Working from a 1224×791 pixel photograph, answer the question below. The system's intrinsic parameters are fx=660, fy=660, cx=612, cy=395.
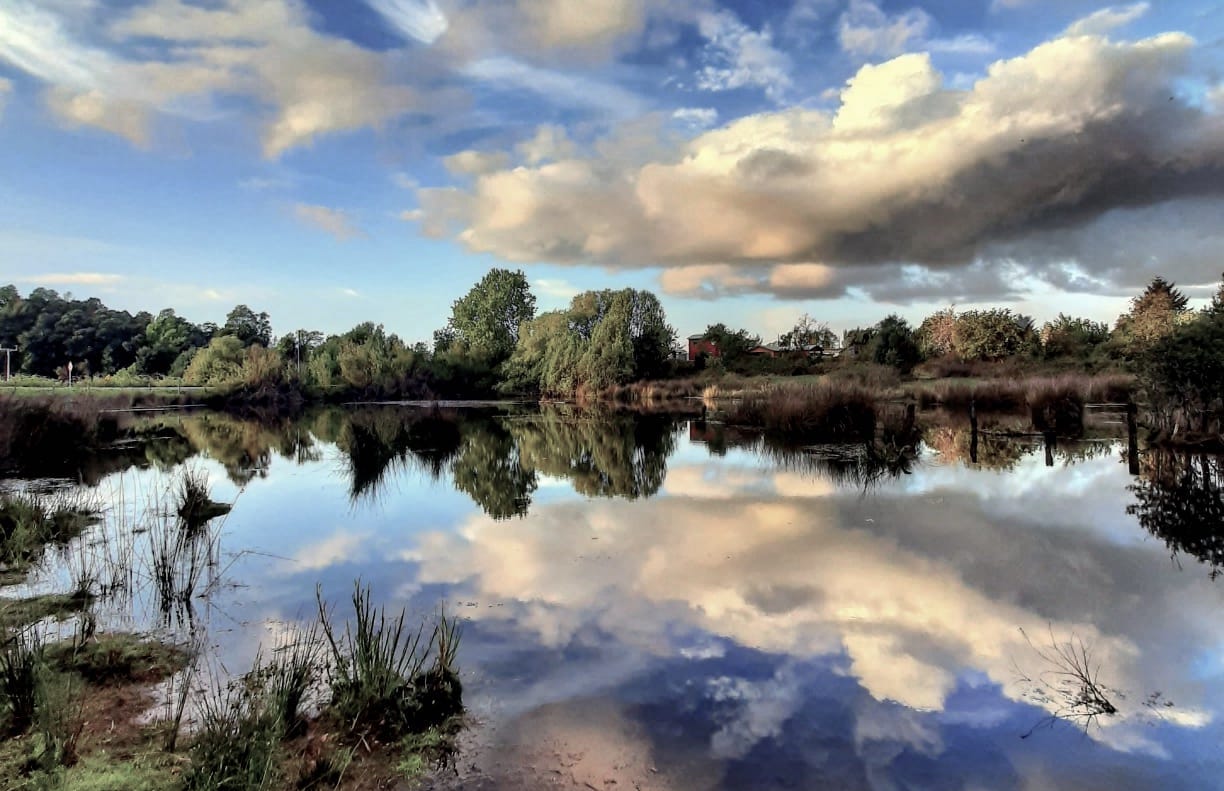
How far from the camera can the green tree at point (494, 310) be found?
7750cm

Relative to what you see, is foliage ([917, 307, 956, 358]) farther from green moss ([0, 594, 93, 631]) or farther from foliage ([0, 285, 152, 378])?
foliage ([0, 285, 152, 378])

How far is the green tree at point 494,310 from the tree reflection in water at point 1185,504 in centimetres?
6591

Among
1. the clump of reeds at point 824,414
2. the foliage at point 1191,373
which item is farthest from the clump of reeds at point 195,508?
the foliage at point 1191,373

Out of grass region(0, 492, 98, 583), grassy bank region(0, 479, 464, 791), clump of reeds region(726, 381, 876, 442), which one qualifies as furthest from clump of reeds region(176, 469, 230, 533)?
clump of reeds region(726, 381, 876, 442)

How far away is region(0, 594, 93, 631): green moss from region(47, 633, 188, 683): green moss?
62 cm

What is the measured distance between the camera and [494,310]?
260ft

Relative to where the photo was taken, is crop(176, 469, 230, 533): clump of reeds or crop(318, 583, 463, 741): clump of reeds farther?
crop(176, 469, 230, 533): clump of reeds

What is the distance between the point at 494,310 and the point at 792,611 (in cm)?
7566

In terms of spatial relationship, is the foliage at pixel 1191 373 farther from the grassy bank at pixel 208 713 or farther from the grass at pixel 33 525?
the grass at pixel 33 525

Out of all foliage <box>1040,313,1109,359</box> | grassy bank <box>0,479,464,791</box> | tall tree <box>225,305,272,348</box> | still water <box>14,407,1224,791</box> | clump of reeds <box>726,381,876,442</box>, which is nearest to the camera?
grassy bank <box>0,479,464,791</box>

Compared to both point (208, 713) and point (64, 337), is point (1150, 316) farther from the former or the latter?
point (64, 337)

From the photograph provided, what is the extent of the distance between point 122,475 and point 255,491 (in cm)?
351

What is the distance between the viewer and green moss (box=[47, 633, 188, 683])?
184 inches

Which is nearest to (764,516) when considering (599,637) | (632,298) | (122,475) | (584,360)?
(599,637)
